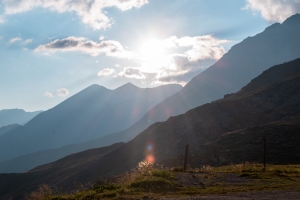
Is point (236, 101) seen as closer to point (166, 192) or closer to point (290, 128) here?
point (290, 128)

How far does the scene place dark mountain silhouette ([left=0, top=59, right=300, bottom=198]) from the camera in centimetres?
4066

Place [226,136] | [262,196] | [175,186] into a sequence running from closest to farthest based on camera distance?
[262,196], [175,186], [226,136]

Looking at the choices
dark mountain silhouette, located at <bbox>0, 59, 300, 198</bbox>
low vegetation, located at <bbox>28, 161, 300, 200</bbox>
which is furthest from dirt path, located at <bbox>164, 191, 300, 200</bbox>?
dark mountain silhouette, located at <bbox>0, 59, 300, 198</bbox>

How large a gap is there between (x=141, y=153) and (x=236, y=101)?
2990 cm

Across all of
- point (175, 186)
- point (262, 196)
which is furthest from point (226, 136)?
point (262, 196)

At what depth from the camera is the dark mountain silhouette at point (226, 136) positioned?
40.7 meters

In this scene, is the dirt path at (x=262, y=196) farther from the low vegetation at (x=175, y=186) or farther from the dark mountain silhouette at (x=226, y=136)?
the dark mountain silhouette at (x=226, y=136)

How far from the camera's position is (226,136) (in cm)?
5097

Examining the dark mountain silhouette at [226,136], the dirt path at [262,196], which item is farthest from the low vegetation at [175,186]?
the dark mountain silhouette at [226,136]

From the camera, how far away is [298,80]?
76.2 meters

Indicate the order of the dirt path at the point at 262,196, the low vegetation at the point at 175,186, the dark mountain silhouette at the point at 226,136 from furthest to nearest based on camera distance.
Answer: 1. the dark mountain silhouette at the point at 226,136
2. the low vegetation at the point at 175,186
3. the dirt path at the point at 262,196

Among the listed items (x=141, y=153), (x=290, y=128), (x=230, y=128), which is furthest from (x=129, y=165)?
(x=290, y=128)

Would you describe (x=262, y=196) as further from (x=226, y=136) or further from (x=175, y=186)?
(x=226, y=136)

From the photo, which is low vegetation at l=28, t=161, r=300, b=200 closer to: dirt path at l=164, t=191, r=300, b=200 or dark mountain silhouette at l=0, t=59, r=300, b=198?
dirt path at l=164, t=191, r=300, b=200
